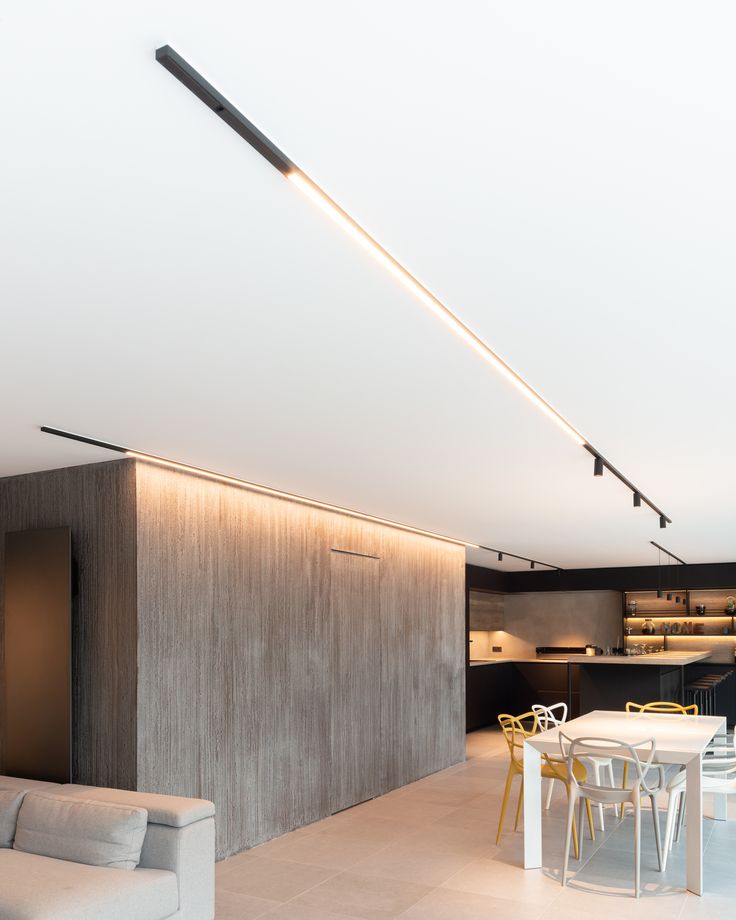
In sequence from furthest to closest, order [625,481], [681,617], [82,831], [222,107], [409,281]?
1. [681,617]
2. [625,481]
3. [82,831]
4. [409,281]
5. [222,107]

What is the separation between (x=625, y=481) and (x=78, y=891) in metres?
4.12

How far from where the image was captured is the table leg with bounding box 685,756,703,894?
5148mm

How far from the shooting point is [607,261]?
8.07 feet

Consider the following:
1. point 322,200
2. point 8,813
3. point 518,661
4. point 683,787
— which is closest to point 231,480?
point 8,813

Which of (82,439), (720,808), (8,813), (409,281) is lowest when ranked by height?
(720,808)

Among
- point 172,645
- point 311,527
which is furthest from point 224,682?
point 311,527

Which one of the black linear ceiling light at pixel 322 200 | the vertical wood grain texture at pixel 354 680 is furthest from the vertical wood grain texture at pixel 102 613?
the black linear ceiling light at pixel 322 200

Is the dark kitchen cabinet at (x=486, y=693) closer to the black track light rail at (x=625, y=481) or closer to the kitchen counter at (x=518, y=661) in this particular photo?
the kitchen counter at (x=518, y=661)

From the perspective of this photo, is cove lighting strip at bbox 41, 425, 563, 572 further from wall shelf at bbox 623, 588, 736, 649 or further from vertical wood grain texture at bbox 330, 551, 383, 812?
wall shelf at bbox 623, 588, 736, 649

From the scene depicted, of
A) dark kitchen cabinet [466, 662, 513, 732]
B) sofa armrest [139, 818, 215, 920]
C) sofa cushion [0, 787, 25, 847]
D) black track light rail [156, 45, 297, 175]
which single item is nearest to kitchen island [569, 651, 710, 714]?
dark kitchen cabinet [466, 662, 513, 732]

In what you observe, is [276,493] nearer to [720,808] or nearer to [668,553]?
[720,808]

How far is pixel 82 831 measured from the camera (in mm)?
4273

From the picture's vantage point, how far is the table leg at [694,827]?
16.9 feet

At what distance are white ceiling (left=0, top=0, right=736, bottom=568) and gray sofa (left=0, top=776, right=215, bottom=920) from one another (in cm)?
193
